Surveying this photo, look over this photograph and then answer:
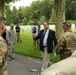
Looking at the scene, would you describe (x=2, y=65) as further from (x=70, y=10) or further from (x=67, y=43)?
(x=70, y=10)

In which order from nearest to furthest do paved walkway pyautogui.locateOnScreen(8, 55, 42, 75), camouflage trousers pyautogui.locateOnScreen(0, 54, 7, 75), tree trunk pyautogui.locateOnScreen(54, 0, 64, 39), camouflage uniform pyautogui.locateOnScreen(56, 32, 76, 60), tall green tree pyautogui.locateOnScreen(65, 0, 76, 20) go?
camouflage trousers pyautogui.locateOnScreen(0, 54, 7, 75), camouflage uniform pyautogui.locateOnScreen(56, 32, 76, 60), paved walkway pyautogui.locateOnScreen(8, 55, 42, 75), tree trunk pyautogui.locateOnScreen(54, 0, 64, 39), tall green tree pyautogui.locateOnScreen(65, 0, 76, 20)

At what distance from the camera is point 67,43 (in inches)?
324

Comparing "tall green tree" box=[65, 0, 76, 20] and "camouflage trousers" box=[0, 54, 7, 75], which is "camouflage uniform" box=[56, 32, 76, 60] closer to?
"camouflage trousers" box=[0, 54, 7, 75]

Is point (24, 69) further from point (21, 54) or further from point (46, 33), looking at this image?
point (21, 54)

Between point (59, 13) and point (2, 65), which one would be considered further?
point (59, 13)

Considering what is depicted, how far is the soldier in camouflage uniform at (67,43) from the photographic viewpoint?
816 centimetres

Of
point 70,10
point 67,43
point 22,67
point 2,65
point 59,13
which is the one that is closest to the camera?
point 2,65

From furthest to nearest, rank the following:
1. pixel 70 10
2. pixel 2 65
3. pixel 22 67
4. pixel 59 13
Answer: pixel 70 10 < pixel 59 13 < pixel 22 67 < pixel 2 65

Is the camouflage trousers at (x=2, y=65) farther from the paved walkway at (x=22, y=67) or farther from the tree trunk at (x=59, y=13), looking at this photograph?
the tree trunk at (x=59, y=13)

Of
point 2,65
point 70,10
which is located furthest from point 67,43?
point 70,10

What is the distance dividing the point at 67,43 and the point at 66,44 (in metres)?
0.03

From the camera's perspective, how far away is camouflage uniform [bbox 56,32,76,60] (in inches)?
321

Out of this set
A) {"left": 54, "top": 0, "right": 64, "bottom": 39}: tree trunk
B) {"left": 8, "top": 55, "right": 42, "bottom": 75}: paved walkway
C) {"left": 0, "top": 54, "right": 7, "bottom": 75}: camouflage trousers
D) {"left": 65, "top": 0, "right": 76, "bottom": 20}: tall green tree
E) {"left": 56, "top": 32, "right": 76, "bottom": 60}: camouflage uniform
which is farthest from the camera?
{"left": 65, "top": 0, "right": 76, "bottom": 20}: tall green tree

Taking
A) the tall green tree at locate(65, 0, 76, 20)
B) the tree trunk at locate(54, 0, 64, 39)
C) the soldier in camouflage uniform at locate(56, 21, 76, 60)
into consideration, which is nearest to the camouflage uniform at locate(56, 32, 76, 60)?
the soldier in camouflage uniform at locate(56, 21, 76, 60)
